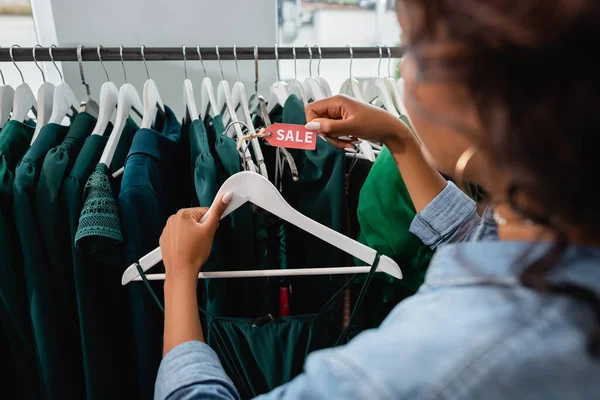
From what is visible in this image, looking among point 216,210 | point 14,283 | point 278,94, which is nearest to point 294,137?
point 216,210

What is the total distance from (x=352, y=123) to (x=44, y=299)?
57cm

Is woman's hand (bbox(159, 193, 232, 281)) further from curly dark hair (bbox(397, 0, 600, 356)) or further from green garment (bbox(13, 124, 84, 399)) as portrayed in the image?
curly dark hair (bbox(397, 0, 600, 356))

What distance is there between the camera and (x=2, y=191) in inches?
26.1

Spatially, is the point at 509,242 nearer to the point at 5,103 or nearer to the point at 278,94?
the point at 278,94

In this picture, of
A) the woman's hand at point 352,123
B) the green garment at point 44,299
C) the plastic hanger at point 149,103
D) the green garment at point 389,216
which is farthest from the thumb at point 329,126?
A: the green garment at point 44,299

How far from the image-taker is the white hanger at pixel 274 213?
62 cm

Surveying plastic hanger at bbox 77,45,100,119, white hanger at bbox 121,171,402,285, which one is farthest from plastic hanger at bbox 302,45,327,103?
plastic hanger at bbox 77,45,100,119

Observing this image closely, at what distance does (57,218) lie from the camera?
0.66m

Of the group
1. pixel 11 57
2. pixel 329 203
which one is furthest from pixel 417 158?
pixel 11 57

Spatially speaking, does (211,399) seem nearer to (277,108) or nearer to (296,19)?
(277,108)

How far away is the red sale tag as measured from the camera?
2.20 ft

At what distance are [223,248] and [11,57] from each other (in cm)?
62

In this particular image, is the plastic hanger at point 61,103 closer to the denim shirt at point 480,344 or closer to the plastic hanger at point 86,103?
the plastic hanger at point 86,103

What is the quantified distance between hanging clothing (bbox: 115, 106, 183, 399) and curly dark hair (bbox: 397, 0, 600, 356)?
0.52m
